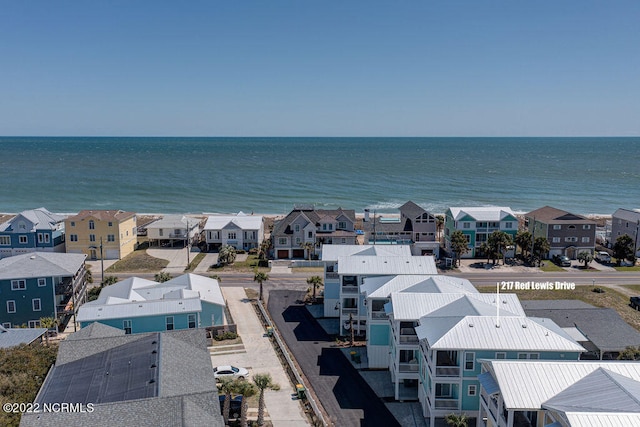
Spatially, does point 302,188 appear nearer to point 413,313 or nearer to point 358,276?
point 358,276

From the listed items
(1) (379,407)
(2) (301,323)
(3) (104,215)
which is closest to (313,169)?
(3) (104,215)

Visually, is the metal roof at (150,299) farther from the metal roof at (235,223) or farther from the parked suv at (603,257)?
the parked suv at (603,257)

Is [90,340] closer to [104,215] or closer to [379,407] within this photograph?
[379,407]

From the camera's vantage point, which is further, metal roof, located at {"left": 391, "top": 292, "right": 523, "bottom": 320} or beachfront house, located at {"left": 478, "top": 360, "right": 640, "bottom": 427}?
metal roof, located at {"left": 391, "top": 292, "right": 523, "bottom": 320}

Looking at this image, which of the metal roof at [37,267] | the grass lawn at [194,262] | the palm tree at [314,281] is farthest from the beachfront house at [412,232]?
the metal roof at [37,267]

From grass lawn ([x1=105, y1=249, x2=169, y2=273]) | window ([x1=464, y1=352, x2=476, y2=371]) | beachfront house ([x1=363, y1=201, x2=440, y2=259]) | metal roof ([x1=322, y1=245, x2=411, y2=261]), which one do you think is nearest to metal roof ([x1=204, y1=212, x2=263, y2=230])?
grass lawn ([x1=105, y1=249, x2=169, y2=273])

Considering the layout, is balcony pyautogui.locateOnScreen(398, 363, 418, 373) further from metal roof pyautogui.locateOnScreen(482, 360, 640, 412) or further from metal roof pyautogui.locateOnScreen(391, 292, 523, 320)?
metal roof pyautogui.locateOnScreen(482, 360, 640, 412)
